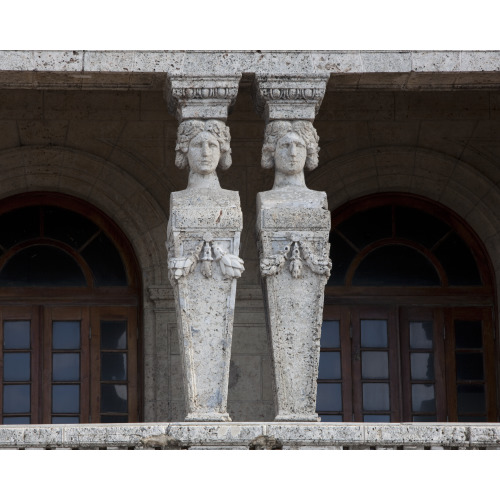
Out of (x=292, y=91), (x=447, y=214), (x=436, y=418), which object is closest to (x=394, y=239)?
(x=447, y=214)

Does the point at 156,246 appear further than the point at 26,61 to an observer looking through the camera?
Yes

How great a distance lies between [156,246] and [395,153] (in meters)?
2.21

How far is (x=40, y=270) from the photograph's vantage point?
16.1m

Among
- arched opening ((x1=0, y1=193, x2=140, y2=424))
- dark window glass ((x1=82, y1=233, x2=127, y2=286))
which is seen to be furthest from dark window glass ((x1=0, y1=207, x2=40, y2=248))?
dark window glass ((x1=82, y1=233, x2=127, y2=286))

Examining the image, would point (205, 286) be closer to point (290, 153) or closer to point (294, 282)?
point (294, 282)

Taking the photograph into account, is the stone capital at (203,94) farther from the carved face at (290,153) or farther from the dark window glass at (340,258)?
the dark window glass at (340,258)

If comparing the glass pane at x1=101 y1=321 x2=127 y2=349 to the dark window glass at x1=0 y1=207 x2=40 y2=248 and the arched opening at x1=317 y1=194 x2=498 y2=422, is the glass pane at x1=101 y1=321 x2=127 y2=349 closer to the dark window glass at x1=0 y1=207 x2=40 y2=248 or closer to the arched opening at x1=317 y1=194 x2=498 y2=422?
the dark window glass at x1=0 y1=207 x2=40 y2=248

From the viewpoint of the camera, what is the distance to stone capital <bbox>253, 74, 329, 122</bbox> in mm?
13938

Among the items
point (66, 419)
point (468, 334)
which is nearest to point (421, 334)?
point (468, 334)

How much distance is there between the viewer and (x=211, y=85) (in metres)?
13.9

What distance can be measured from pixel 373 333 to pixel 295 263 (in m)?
2.71

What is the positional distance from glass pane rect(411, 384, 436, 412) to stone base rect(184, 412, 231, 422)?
3.09 metres

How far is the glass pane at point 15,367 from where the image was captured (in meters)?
15.9

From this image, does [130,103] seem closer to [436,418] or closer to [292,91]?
[292,91]
